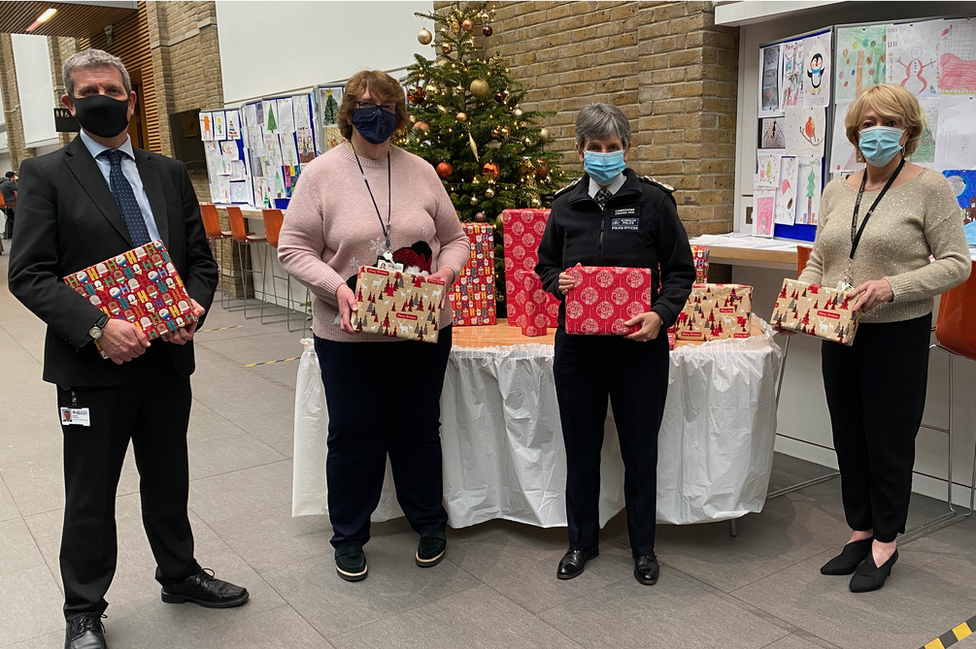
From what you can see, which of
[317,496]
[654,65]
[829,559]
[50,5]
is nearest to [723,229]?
[654,65]

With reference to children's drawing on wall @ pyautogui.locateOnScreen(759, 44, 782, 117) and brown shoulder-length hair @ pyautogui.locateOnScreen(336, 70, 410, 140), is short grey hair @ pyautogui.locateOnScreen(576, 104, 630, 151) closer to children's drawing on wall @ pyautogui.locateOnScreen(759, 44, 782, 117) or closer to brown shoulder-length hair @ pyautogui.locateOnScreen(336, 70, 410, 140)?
brown shoulder-length hair @ pyautogui.locateOnScreen(336, 70, 410, 140)

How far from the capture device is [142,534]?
332cm

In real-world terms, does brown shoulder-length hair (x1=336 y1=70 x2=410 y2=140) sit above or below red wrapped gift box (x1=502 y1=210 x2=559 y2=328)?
above

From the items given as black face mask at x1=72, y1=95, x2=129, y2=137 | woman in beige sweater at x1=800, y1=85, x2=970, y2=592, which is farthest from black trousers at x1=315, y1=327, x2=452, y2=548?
woman in beige sweater at x1=800, y1=85, x2=970, y2=592

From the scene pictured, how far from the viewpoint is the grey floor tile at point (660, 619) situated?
7.93 ft

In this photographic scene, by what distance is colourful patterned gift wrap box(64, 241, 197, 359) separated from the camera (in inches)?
87.3

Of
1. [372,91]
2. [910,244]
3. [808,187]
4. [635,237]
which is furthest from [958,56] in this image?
[372,91]

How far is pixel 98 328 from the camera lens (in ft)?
7.16

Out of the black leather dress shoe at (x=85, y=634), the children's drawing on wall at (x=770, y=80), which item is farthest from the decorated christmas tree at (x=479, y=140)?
the black leather dress shoe at (x=85, y=634)

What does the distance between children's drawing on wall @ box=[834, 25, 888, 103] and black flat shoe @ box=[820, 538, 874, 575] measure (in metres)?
1.97

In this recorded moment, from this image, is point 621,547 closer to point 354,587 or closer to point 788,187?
point 354,587

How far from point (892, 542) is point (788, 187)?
1.89m

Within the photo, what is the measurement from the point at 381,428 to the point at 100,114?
4.42ft

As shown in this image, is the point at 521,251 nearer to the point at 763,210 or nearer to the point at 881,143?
the point at 881,143
